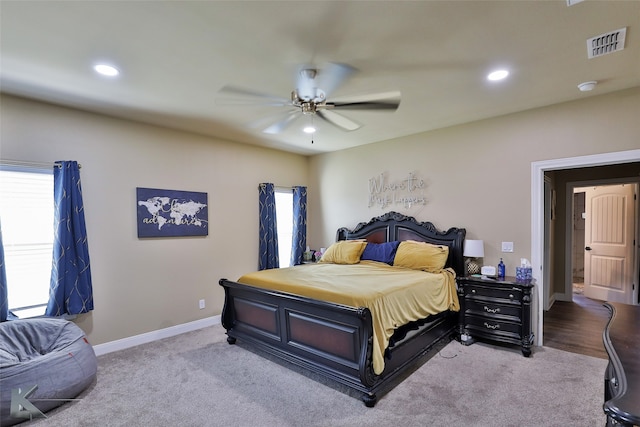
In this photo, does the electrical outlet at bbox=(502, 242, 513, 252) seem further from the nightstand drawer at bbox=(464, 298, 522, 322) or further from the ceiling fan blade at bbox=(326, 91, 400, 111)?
the ceiling fan blade at bbox=(326, 91, 400, 111)

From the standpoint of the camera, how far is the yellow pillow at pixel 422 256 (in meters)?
3.96

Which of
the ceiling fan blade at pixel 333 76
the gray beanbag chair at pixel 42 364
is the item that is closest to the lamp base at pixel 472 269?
the ceiling fan blade at pixel 333 76

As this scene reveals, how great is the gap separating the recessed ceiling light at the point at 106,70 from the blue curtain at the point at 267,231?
9.13 ft

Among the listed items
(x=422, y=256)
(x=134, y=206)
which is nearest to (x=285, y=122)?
(x=134, y=206)

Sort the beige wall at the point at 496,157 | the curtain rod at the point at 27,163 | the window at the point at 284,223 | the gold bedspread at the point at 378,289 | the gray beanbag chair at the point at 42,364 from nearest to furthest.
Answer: the gray beanbag chair at the point at 42,364 → the gold bedspread at the point at 378,289 → the curtain rod at the point at 27,163 → the beige wall at the point at 496,157 → the window at the point at 284,223

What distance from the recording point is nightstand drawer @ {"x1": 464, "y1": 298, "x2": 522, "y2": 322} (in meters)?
3.54

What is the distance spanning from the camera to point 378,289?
9.68ft

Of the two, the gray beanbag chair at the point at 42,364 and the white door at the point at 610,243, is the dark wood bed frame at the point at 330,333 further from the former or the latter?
the white door at the point at 610,243

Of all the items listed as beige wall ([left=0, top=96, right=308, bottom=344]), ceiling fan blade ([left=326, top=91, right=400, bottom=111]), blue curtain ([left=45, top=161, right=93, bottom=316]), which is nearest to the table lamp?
ceiling fan blade ([left=326, top=91, right=400, bottom=111])

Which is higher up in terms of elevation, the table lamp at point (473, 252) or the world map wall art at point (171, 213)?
the world map wall art at point (171, 213)

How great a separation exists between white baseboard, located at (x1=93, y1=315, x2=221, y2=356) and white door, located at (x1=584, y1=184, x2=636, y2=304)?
261 inches

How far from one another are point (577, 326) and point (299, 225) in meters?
4.33

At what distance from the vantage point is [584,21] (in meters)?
2.07

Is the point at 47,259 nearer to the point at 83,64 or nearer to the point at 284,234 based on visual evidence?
the point at 83,64
